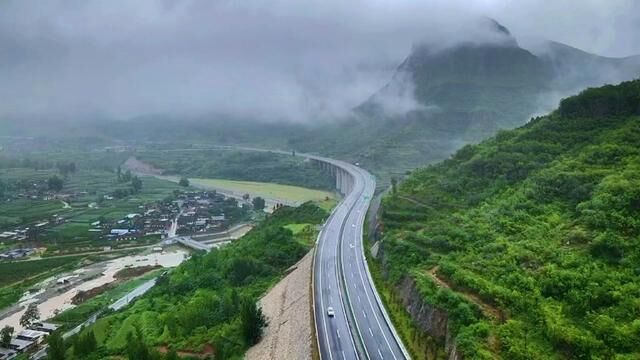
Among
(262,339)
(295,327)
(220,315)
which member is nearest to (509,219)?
(295,327)

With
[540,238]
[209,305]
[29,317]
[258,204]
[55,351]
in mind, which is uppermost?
[540,238]

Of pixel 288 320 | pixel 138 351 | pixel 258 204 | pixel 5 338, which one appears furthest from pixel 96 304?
pixel 258 204

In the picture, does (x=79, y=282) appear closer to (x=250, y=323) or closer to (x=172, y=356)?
(x=172, y=356)

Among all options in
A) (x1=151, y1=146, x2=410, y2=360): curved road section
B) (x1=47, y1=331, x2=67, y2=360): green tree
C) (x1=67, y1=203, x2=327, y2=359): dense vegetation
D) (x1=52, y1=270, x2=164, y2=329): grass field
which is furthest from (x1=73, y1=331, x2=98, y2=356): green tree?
(x1=151, y1=146, x2=410, y2=360): curved road section

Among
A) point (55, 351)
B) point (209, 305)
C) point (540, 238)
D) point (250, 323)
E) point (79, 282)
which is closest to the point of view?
point (540, 238)

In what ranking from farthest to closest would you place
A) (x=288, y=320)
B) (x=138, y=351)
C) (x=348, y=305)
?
(x=288, y=320) → (x=348, y=305) → (x=138, y=351)

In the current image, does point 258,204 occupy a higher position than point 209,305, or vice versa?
point 209,305

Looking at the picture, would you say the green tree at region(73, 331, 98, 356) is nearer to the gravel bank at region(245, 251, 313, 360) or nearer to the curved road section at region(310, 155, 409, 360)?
the gravel bank at region(245, 251, 313, 360)
